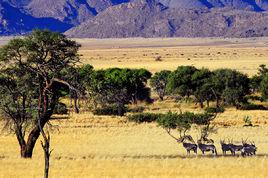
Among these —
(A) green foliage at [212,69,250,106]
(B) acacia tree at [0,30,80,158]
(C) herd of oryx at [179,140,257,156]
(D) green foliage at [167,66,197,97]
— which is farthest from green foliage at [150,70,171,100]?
(B) acacia tree at [0,30,80,158]

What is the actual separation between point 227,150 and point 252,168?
18.1 feet

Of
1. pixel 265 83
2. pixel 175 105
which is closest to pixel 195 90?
pixel 175 105

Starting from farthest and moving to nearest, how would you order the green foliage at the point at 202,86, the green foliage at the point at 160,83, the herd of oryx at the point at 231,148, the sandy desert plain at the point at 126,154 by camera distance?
1. the green foliage at the point at 160,83
2. the green foliage at the point at 202,86
3. the herd of oryx at the point at 231,148
4. the sandy desert plain at the point at 126,154

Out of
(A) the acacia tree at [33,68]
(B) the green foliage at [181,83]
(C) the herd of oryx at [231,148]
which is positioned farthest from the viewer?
(B) the green foliage at [181,83]

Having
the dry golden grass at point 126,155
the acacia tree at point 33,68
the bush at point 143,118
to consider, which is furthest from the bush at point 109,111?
the acacia tree at point 33,68

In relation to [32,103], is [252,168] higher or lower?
lower

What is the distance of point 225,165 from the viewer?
30812 millimetres

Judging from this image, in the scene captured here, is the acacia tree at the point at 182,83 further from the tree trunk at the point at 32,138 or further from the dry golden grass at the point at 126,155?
the tree trunk at the point at 32,138

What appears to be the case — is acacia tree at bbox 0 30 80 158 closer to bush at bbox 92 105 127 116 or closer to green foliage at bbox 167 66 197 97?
bush at bbox 92 105 127 116

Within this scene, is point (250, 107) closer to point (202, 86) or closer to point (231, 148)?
point (202, 86)

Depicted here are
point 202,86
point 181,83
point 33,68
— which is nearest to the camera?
point 33,68

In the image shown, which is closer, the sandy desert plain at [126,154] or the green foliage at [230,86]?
the sandy desert plain at [126,154]

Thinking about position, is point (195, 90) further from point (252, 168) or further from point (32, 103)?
point (252, 168)

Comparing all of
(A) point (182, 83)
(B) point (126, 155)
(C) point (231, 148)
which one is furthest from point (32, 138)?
(A) point (182, 83)
